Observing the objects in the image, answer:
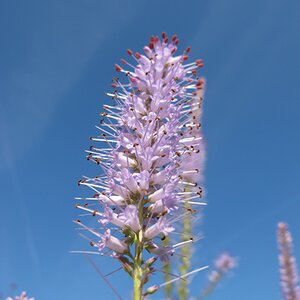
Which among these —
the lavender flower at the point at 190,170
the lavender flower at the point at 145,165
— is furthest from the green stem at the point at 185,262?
the lavender flower at the point at 145,165

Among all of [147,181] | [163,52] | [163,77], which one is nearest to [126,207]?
[147,181]

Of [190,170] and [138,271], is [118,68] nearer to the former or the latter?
[190,170]

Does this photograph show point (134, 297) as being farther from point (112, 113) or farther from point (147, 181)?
point (112, 113)
